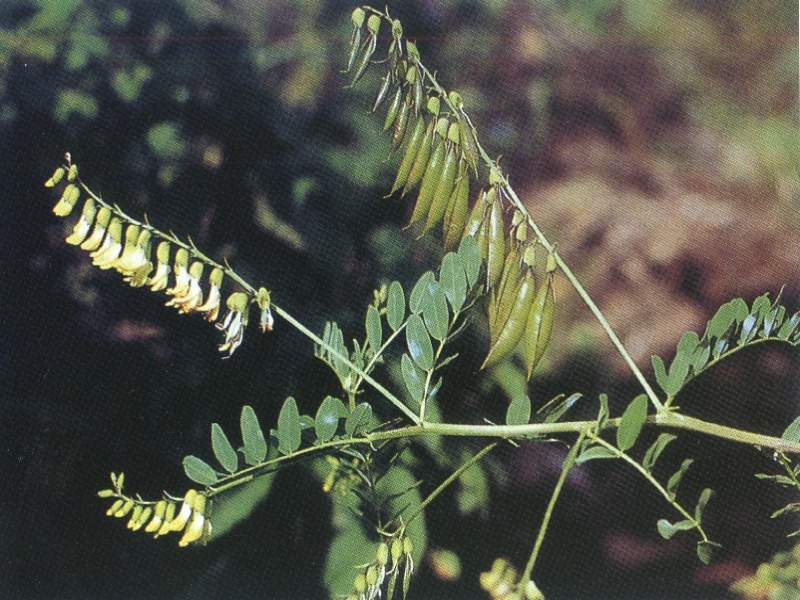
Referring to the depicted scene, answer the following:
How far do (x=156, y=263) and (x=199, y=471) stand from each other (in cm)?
25

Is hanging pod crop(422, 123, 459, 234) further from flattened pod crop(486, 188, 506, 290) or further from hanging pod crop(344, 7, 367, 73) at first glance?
hanging pod crop(344, 7, 367, 73)

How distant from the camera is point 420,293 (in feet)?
3.46

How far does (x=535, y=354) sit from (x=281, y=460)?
329 mm

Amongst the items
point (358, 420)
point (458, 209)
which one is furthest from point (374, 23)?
point (358, 420)

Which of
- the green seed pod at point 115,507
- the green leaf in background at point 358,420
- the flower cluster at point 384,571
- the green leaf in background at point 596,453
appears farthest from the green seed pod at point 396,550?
the green seed pod at point 115,507

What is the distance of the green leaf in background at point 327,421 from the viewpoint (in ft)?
3.27

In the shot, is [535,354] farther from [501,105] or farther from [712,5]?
[712,5]

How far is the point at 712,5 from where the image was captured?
3.56ft

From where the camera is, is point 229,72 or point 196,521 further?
point 229,72

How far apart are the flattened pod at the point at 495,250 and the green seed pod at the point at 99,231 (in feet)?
1.50

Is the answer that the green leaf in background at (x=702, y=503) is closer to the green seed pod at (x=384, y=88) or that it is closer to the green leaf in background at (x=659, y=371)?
the green leaf in background at (x=659, y=371)

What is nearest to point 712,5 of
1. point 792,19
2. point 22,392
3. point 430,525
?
point 792,19

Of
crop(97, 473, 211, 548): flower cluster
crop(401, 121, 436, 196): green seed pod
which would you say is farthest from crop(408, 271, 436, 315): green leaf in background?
crop(97, 473, 211, 548): flower cluster

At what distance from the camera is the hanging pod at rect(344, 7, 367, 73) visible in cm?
110
